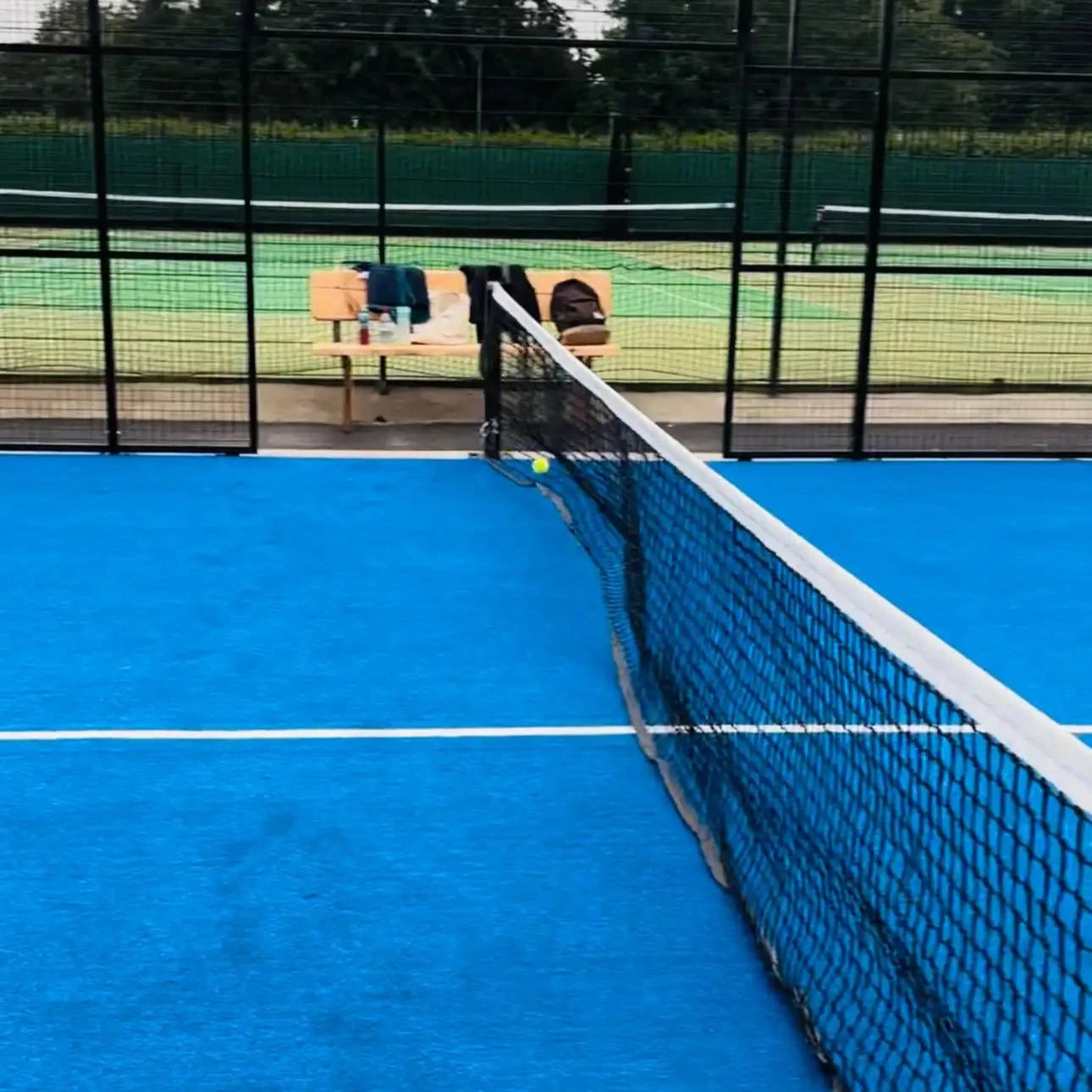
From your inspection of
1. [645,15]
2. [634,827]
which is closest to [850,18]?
[645,15]

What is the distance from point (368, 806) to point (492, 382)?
17.7 ft

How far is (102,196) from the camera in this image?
891 cm

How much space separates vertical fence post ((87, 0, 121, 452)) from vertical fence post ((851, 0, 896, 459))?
188 inches

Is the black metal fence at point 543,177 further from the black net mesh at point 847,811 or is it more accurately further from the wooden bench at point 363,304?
the black net mesh at point 847,811

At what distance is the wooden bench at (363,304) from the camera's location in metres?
9.97

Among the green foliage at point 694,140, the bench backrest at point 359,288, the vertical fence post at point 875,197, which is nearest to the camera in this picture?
the vertical fence post at point 875,197

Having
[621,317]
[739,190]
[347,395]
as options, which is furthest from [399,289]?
[621,317]

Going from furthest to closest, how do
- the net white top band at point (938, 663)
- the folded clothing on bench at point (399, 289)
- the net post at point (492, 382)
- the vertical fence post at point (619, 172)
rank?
the vertical fence post at point (619, 172), the folded clothing on bench at point (399, 289), the net post at point (492, 382), the net white top band at point (938, 663)

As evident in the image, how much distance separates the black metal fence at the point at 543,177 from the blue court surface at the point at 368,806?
2260 mm

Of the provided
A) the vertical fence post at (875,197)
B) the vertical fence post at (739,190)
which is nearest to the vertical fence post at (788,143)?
the vertical fence post at (739,190)

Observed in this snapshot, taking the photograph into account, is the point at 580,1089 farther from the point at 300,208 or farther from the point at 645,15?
the point at 300,208

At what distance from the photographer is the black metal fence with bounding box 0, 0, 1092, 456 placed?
30.0 ft

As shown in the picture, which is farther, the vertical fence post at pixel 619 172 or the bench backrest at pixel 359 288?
the vertical fence post at pixel 619 172

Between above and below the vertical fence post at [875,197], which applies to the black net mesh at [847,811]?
below
